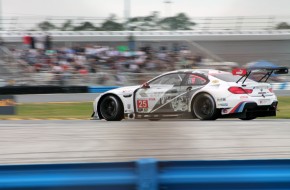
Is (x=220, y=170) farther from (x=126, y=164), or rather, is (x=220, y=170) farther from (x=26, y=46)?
(x=26, y=46)

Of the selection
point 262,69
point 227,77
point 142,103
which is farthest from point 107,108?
point 262,69

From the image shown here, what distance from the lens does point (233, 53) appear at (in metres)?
32.2

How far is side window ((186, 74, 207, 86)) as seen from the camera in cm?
879

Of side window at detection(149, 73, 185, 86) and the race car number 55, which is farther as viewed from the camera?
the race car number 55

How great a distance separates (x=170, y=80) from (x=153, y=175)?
676 centimetres

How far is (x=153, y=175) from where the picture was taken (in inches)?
96.7

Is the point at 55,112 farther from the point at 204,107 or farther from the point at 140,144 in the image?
the point at 140,144

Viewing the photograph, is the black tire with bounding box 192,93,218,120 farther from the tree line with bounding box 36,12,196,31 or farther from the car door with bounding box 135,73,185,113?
the tree line with bounding box 36,12,196,31

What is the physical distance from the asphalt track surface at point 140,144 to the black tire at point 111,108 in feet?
14.9

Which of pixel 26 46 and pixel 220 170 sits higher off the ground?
pixel 26 46

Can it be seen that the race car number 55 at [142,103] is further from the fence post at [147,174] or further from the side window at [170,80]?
the fence post at [147,174]

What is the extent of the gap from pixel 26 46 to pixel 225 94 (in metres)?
20.4

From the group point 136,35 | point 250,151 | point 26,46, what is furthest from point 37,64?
point 250,151

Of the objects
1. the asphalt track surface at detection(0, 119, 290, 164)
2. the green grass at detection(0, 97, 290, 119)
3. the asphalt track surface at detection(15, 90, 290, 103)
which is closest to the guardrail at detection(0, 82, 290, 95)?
the asphalt track surface at detection(15, 90, 290, 103)
